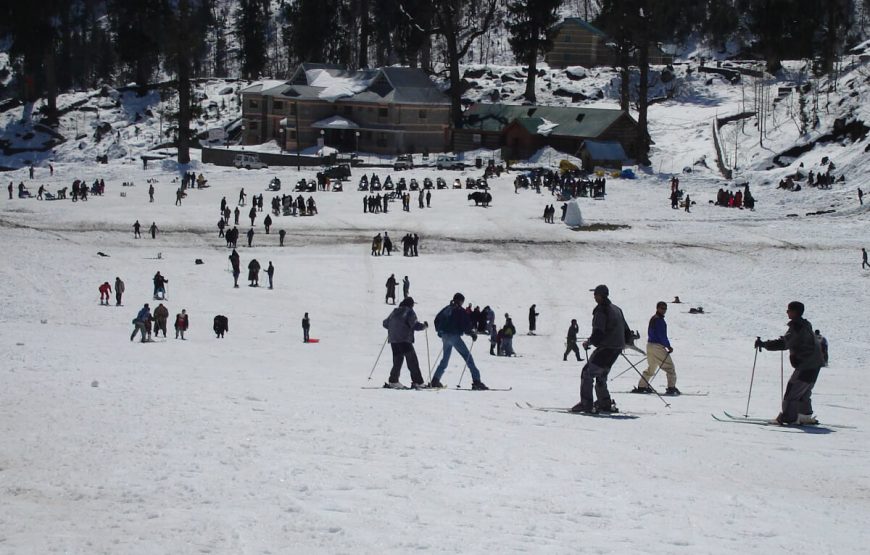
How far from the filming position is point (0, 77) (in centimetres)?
11906

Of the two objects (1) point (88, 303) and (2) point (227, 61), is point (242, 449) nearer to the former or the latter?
(1) point (88, 303)

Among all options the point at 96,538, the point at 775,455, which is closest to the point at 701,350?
the point at 775,455

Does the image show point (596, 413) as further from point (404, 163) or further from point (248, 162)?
point (248, 162)

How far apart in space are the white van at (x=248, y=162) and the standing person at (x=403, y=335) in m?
55.8

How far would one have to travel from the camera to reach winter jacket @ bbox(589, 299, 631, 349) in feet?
38.4

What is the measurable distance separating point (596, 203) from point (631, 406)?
4153 centimetres

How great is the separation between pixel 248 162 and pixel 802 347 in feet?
198

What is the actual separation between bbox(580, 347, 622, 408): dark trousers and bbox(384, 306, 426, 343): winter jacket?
254cm

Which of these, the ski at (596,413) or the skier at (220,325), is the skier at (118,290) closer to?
the skier at (220,325)

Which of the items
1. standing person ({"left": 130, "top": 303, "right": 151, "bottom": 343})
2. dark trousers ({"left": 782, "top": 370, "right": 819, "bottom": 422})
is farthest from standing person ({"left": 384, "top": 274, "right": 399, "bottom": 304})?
dark trousers ({"left": 782, "top": 370, "right": 819, "bottom": 422})

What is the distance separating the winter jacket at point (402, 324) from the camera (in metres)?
13.9

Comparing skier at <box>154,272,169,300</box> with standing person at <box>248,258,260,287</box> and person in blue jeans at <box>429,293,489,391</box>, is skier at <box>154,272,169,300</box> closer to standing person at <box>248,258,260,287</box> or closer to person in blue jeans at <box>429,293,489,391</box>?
standing person at <box>248,258,260,287</box>

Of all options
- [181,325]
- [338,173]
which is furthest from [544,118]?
[181,325]

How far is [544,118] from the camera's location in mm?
76250
